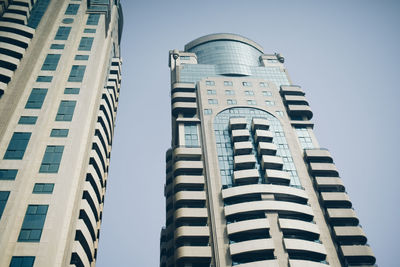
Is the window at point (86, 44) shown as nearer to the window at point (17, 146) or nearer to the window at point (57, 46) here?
the window at point (57, 46)

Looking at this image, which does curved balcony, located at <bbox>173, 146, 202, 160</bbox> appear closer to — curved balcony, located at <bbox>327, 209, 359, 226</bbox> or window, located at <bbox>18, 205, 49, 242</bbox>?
curved balcony, located at <bbox>327, 209, 359, 226</bbox>

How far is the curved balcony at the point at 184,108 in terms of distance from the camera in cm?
7606

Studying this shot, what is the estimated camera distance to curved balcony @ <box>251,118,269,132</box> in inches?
2751

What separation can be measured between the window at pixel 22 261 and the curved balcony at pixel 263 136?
4564cm

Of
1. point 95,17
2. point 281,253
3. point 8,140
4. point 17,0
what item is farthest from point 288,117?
point 17,0

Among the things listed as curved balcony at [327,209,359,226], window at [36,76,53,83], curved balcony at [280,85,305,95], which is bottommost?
curved balcony at [327,209,359,226]

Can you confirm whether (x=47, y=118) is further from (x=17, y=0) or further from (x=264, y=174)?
(x=264, y=174)

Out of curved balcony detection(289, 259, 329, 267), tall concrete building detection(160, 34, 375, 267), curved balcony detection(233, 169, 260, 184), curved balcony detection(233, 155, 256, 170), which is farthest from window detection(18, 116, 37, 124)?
curved balcony detection(289, 259, 329, 267)

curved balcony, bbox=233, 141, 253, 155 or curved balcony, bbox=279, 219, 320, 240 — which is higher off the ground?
curved balcony, bbox=233, 141, 253, 155

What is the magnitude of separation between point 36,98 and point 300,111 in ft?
185

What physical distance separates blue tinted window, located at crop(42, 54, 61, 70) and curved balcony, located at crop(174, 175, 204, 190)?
1236 inches

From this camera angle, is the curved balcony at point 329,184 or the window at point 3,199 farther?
the curved balcony at point 329,184

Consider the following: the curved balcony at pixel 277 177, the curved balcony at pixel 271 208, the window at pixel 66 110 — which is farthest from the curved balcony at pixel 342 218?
the window at pixel 66 110

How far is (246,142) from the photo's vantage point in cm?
6581
